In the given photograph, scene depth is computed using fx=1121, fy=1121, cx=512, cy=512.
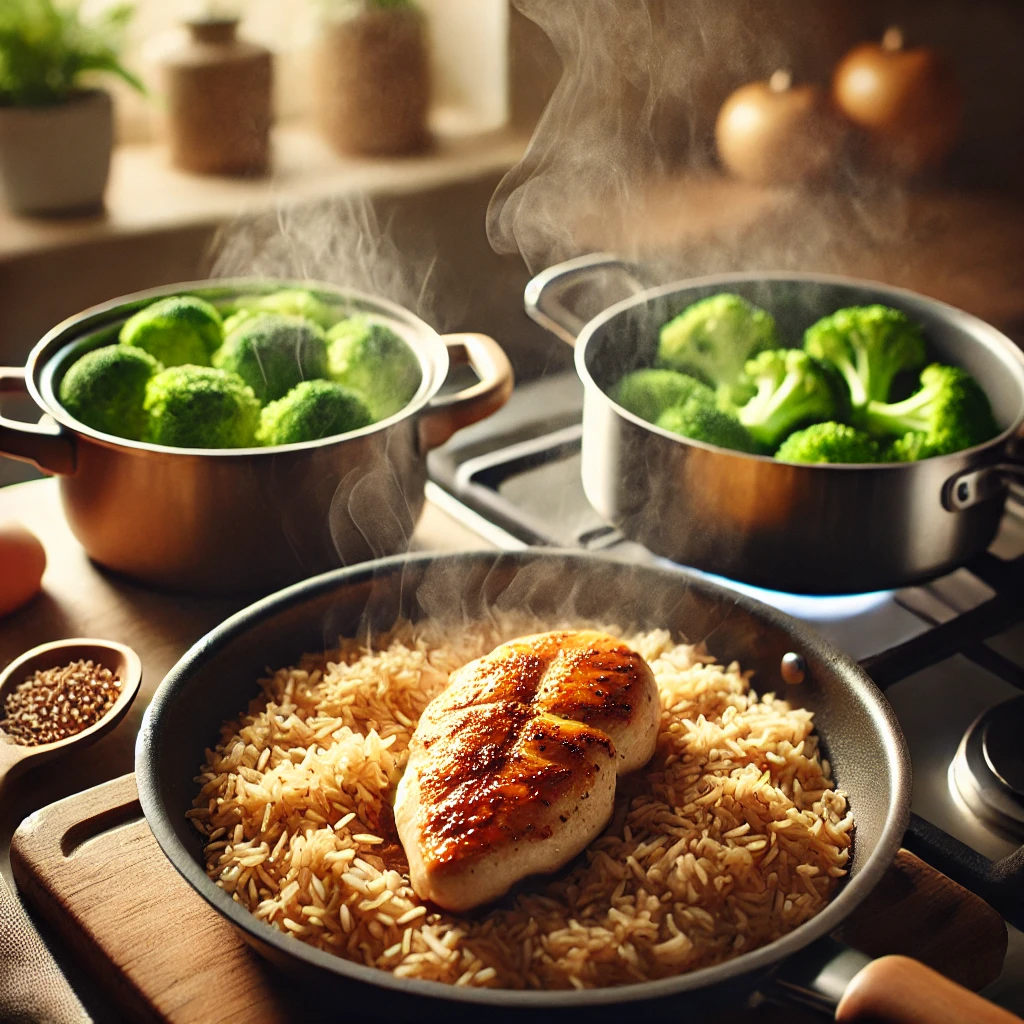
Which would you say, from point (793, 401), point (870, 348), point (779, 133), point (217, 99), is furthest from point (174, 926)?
point (779, 133)

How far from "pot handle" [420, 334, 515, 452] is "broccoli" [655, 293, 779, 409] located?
0.27m

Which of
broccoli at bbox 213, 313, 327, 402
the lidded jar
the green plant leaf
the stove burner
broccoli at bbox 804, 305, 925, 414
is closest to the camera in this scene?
the stove burner

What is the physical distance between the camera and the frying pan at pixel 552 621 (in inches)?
30.8

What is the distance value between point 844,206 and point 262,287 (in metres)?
1.88

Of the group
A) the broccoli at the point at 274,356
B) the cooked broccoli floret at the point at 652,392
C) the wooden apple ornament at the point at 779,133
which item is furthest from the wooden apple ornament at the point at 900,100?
the broccoli at the point at 274,356

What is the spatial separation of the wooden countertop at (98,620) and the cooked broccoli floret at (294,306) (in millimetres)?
325

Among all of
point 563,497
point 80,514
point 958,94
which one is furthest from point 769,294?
point 958,94

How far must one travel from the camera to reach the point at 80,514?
4.73 feet

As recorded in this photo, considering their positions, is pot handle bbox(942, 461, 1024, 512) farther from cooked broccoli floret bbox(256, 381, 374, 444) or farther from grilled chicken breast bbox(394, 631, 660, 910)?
cooked broccoli floret bbox(256, 381, 374, 444)

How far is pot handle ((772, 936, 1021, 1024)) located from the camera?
0.74 metres

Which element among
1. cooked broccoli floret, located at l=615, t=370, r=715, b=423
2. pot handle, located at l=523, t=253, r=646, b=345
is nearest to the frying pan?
cooked broccoli floret, located at l=615, t=370, r=715, b=423

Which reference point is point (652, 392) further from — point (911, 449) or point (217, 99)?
point (217, 99)

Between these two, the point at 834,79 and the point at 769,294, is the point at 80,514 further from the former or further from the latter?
the point at 834,79

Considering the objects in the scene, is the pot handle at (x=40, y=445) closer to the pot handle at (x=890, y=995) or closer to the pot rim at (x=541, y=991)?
the pot rim at (x=541, y=991)
